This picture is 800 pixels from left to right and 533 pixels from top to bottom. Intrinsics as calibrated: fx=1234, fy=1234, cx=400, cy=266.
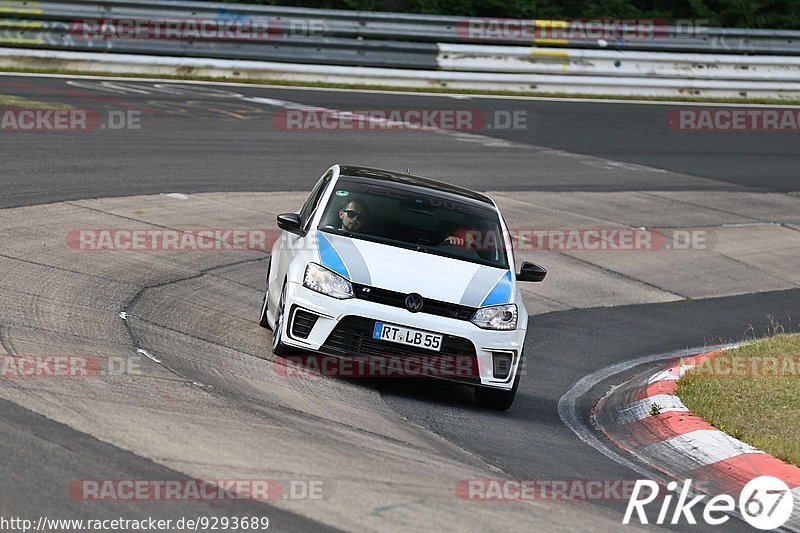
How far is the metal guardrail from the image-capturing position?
74.9 feet

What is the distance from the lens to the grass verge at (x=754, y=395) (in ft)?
27.7

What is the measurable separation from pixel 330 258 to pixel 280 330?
67 cm

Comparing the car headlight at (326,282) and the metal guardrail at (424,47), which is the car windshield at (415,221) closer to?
the car headlight at (326,282)

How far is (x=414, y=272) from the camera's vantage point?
29.5ft

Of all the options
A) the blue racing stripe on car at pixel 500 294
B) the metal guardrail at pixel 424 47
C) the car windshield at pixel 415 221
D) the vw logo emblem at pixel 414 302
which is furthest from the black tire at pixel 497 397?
the metal guardrail at pixel 424 47

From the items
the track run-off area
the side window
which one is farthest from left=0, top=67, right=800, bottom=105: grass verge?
the side window

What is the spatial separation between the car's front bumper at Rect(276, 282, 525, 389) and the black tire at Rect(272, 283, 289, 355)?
0.18m

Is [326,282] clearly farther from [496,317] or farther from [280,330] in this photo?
[496,317]

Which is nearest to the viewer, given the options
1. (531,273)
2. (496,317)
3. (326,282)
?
(326,282)

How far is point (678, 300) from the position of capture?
14.5 metres

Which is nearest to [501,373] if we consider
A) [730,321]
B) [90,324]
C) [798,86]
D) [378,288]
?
[378,288]

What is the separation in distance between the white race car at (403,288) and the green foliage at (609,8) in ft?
63.0

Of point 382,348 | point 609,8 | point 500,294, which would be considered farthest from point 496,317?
point 609,8

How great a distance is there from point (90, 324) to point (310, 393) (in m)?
1.90
